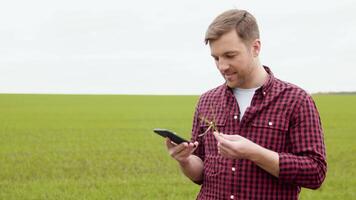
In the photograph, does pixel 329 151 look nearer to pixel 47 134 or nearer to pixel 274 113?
pixel 47 134

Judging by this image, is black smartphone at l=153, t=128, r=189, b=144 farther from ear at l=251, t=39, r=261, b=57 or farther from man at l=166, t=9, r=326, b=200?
ear at l=251, t=39, r=261, b=57

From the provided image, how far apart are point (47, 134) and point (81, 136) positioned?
1777 mm

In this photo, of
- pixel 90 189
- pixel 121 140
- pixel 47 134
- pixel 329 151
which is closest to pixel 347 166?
pixel 329 151

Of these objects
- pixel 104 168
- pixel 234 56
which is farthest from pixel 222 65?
pixel 104 168

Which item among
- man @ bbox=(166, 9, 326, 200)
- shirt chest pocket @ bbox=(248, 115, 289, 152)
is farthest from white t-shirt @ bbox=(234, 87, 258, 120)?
shirt chest pocket @ bbox=(248, 115, 289, 152)

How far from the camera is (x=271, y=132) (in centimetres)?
277

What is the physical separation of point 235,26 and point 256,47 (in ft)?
0.52

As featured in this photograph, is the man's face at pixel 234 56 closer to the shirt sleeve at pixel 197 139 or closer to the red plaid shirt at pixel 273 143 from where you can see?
the red plaid shirt at pixel 273 143

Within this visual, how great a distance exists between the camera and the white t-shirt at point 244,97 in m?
2.88

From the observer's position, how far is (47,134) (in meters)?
22.8

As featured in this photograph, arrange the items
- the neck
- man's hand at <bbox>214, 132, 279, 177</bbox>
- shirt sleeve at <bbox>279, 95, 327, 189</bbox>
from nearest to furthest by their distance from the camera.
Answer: man's hand at <bbox>214, 132, 279, 177</bbox> → shirt sleeve at <bbox>279, 95, 327, 189</bbox> → the neck

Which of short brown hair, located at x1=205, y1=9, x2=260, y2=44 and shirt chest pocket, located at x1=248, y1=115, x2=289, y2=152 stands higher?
short brown hair, located at x1=205, y1=9, x2=260, y2=44

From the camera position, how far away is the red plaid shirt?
2.71m

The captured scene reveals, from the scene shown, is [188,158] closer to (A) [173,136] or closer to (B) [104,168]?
(A) [173,136]
